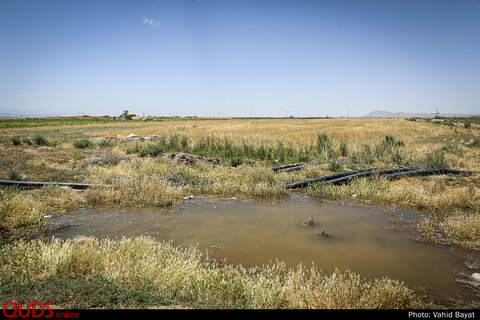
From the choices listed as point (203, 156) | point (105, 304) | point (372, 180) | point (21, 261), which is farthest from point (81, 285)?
point (203, 156)

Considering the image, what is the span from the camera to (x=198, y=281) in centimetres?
380

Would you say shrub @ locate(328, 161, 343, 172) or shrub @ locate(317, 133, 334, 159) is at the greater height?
shrub @ locate(317, 133, 334, 159)

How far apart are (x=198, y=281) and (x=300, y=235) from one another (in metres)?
3.04

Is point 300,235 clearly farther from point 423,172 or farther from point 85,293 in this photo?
point 423,172

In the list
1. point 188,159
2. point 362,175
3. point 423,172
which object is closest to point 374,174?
point 362,175

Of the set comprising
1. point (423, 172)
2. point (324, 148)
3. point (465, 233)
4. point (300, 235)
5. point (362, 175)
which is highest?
point (324, 148)

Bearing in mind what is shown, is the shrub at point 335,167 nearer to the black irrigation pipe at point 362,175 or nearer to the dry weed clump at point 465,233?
the black irrigation pipe at point 362,175

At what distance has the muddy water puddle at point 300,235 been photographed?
4793 millimetres

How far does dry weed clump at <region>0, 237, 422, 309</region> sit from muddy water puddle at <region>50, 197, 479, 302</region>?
2.38ft

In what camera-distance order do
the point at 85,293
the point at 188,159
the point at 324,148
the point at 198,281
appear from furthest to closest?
1. the point at 324,148
2. the point at 188,159
3. the point at 198,281
4. the point at 85,293

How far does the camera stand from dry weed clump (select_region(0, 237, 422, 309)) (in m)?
3.44

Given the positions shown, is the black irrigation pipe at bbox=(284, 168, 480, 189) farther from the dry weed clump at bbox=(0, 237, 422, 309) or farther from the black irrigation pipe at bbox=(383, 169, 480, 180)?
the dry weed clump at bbox=(0, 237, 422, 309)

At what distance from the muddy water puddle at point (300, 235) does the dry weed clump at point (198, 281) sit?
2.38ft

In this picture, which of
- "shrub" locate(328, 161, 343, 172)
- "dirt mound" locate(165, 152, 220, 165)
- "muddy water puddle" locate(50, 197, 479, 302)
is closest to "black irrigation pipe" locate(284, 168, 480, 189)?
"shrub" locate(328, 161, 343, 172)
